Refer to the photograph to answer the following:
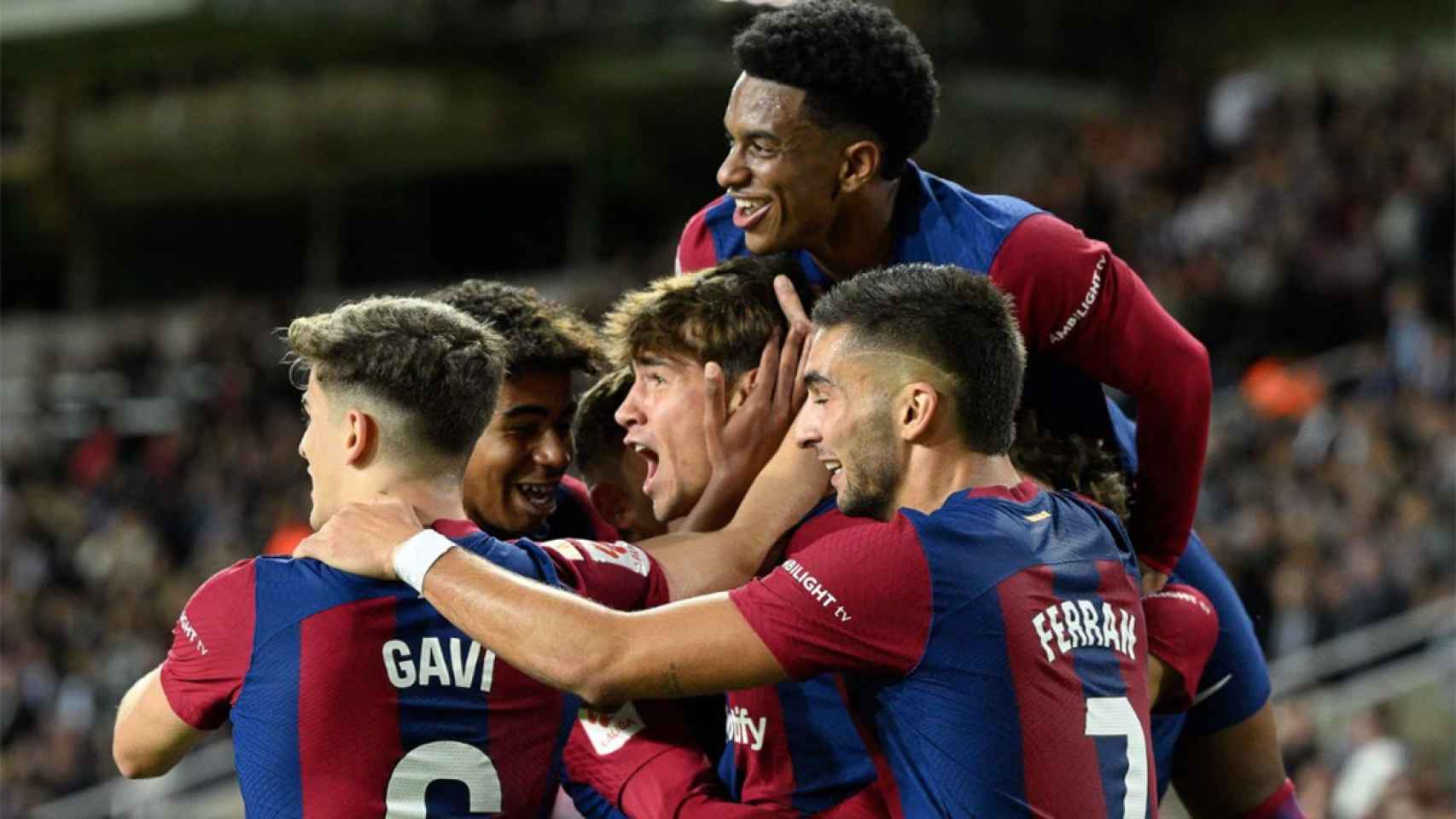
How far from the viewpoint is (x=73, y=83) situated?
78.6 ft

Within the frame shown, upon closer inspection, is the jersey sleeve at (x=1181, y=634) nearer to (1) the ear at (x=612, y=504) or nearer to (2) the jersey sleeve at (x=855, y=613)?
(2) the jersey sleeve at (x=855, y=613)

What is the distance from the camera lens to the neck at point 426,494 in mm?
3580

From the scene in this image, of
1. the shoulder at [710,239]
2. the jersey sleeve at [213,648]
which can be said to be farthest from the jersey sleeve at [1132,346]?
the jersey sleeve at [213,648]

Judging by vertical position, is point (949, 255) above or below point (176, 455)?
above

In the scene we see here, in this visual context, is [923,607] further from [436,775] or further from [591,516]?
[591,516]

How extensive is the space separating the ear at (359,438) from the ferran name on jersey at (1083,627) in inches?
45.0

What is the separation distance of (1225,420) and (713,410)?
29.5 feet

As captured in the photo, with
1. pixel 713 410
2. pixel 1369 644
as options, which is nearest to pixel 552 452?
pixel 713 410

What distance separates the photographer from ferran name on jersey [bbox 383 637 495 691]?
11.5 feet

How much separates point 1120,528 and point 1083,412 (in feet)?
2.00

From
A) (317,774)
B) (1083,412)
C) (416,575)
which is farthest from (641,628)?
(1083,412)

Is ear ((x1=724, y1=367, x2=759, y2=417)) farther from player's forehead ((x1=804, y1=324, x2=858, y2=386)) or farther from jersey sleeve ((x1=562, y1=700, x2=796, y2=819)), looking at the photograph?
jersey sleeve ((x1=562, y1=700, x2=796, y2=819))

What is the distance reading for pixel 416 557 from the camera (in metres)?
3.42

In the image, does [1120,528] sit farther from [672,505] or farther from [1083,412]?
[672,505]
